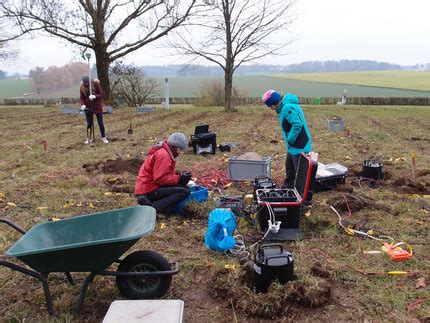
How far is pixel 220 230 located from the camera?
4.64 meters

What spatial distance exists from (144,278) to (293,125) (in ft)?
11.0

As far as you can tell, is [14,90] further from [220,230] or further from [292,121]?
[220,230]

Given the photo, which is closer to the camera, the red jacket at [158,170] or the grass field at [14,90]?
the red jacket at [158,170]

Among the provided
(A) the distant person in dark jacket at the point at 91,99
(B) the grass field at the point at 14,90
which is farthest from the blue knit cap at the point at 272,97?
(B) the grass field at the point at 14,90

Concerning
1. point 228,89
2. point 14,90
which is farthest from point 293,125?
point 14,90

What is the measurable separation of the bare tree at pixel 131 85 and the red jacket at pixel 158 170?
67.7 feet

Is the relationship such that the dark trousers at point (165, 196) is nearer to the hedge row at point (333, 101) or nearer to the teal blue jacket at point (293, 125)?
the teal blue jacket at point (293, 125)

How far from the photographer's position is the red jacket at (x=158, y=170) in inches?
216

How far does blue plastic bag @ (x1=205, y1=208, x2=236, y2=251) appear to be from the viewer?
Answer: 15.1 ft

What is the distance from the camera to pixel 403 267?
4.26 metres

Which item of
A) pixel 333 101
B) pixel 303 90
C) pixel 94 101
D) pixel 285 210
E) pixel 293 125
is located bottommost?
pixel 285 210

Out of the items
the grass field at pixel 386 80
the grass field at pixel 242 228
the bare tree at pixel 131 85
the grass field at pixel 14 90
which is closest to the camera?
the grass field at pixel 242 228

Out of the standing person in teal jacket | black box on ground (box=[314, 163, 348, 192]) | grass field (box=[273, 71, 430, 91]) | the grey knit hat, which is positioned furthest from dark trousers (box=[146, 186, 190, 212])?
grass field (box=[273, 71, 430, 91])

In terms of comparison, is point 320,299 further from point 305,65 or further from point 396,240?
point 305,65
